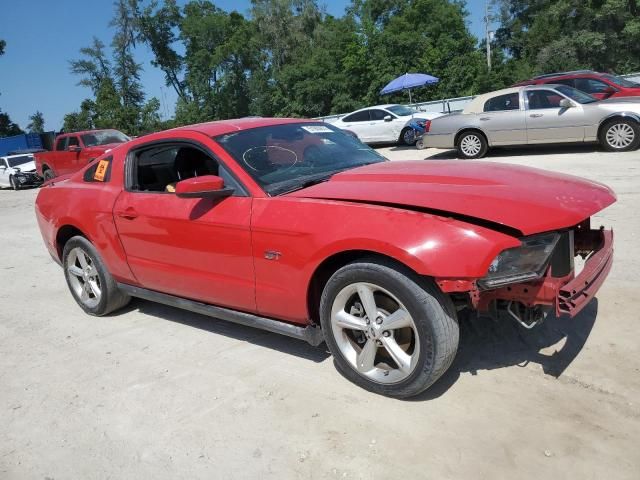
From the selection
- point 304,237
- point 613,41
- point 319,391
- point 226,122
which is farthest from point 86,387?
point 613,41

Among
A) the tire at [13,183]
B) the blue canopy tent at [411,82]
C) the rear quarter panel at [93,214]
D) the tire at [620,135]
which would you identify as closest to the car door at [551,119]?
the tire at [620,135]

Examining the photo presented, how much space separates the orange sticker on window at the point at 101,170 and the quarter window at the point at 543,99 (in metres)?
9.52

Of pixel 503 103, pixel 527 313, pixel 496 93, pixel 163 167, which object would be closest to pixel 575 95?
pixel 503 103

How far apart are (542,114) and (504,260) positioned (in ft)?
32.0

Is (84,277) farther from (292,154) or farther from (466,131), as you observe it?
(466,131)

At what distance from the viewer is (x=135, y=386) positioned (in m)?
3.56

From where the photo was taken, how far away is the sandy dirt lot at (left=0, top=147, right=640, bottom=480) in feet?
8.40

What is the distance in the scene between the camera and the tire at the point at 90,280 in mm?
4660

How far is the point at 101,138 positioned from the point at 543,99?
12.8 metres

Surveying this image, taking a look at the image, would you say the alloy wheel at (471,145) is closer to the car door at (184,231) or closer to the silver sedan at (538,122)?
the silver sedan at (538,122)

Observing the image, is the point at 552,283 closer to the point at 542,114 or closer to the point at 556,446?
the point at 556,446

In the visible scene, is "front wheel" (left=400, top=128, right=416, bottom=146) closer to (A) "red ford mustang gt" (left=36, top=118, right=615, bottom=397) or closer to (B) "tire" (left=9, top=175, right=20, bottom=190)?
(A) "red ford mustang gt" (left=36, top=118, right=615, bottom=397)

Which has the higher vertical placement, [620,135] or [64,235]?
[64,235]

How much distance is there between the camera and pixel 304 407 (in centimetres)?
308
